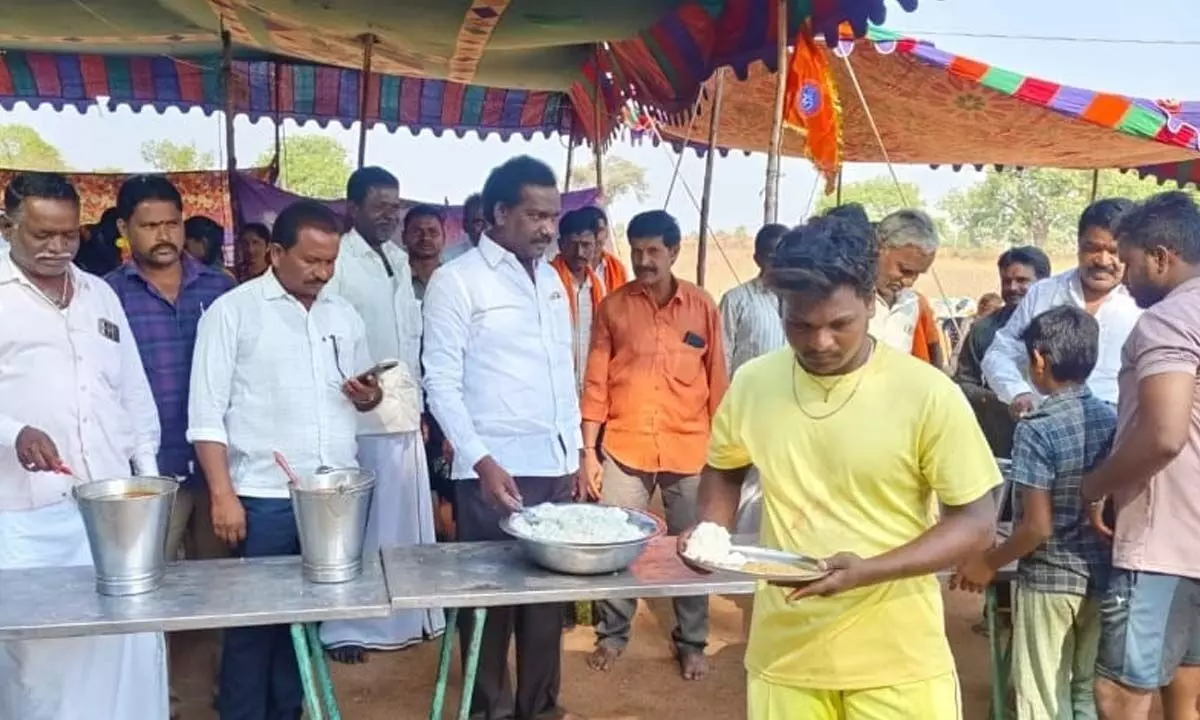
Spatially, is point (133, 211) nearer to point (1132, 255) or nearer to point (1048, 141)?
point (1132, 255)

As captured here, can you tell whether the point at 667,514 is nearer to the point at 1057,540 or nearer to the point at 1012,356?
the point at 1012,356

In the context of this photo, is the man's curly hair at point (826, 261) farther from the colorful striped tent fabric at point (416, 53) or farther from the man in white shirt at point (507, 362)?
the colorful striped tent fabric at point (416, 53)

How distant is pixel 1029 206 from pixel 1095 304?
40.2 metres

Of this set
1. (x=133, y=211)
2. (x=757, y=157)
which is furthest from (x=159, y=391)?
(x=757, y=157)

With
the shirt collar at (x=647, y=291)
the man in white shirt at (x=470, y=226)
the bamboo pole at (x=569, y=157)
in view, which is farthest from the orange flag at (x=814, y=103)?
the bamboo pole at (x=569, y=157)

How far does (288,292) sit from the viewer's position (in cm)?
267

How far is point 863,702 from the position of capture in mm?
1661

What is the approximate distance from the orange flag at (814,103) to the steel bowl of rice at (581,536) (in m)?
2.64

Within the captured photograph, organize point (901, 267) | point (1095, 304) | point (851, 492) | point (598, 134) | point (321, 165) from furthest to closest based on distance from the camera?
point (321, 165) → point (598, 134) → point (901, 267) → point (1095, 304) → point (851, 492)

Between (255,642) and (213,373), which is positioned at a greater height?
(213,373)

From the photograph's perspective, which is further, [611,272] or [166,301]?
[611,272]

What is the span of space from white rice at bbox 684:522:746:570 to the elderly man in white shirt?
4.76 ft

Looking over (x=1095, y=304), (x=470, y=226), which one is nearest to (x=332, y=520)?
(x=1095, y=304)

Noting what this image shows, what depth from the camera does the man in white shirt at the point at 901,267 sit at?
136 inches
